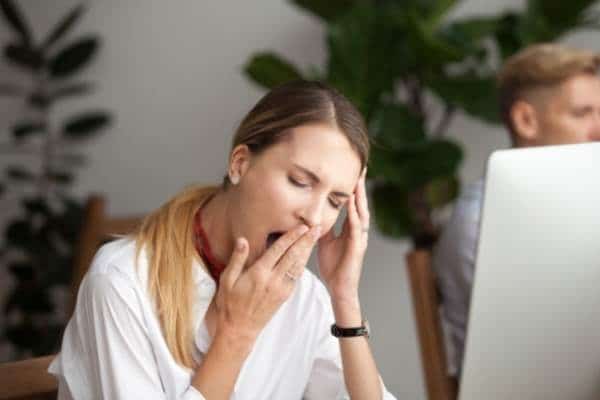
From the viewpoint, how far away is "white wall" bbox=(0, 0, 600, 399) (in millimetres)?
2674

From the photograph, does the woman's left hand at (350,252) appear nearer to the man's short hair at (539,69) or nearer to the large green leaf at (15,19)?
the man's short hair at (539,69)

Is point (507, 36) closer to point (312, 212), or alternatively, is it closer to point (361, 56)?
point (361, 56)

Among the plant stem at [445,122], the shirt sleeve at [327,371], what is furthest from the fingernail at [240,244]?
the plant stem at [445,122]

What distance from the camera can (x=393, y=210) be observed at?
230 centimetres

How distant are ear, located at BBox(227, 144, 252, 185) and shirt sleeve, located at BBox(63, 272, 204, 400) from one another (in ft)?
0.57

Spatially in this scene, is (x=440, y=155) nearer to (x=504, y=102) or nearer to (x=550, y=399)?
(x=504, y=102)

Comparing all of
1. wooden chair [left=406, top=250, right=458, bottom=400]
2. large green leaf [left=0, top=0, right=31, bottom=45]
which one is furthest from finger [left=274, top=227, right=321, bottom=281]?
large green leaf [left=0, top=0, right=31, bottom=45]

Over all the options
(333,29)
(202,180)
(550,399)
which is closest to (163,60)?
(202,180)

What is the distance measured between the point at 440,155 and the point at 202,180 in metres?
0.87

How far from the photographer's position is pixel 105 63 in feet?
9.23

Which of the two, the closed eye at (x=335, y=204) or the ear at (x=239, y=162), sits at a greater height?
the ear at (x=239, y=162)

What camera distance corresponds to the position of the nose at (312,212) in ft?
3.26

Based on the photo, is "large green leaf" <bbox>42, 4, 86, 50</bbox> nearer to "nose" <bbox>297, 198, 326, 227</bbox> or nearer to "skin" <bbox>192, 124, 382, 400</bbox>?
"skin" <bbox>192, 124, 382, 400</bbox>

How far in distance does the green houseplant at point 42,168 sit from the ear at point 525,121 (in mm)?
1401
